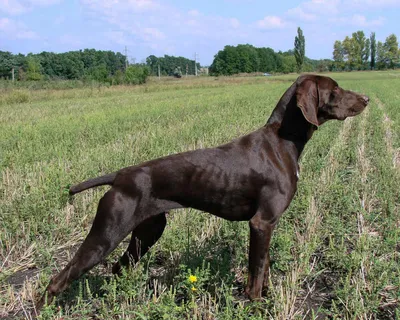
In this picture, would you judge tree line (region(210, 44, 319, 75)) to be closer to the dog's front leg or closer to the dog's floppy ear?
the dog's floppy ear

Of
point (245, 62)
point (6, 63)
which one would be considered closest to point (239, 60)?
point (245, 62)

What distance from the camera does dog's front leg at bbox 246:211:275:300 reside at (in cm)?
311

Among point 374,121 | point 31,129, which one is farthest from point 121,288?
→ point 374,121

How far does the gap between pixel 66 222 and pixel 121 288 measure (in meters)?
1.49

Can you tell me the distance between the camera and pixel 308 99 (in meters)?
3.28

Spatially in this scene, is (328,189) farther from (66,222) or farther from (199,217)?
(66,222)

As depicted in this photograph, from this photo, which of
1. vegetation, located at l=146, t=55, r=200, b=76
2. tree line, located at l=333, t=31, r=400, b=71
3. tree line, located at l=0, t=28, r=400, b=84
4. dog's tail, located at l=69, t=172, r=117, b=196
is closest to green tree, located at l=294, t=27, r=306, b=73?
tree line, located at l=0, t=28, r=400, b=84

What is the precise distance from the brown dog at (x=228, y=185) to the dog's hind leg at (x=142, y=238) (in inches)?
2.0

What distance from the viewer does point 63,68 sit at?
84.7m

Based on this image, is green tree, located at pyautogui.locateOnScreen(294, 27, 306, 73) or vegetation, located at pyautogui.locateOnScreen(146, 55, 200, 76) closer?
green tree, located at pyautogui.locateOnScreen(294, 27, 306, 73)

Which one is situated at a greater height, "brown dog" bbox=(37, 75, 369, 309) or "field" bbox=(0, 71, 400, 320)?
"brown dog" bbox=(37, 75, 369, 309)

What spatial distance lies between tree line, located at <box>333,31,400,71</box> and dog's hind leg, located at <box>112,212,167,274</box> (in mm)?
117370

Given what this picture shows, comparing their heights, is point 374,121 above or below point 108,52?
below

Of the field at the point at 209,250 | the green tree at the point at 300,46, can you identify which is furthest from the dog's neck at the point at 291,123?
the green tree at the point at 300,46
